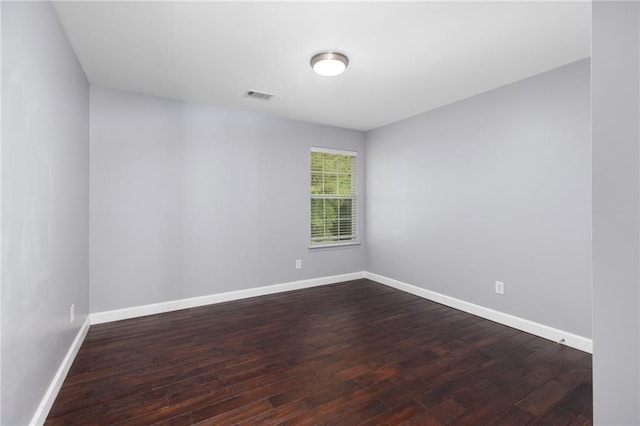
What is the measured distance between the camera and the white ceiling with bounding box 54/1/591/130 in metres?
1.93

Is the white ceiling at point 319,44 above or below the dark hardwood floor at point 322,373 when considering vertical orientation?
above

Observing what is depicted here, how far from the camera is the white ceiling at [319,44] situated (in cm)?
193

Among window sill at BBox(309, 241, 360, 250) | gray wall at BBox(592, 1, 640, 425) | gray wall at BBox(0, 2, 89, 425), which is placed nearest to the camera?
gray wall at BBox(592, 1, 640, 425)

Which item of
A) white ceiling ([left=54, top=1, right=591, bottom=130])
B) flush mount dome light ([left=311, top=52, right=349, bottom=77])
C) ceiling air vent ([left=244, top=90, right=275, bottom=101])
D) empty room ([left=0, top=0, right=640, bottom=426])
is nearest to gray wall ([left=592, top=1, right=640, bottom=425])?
empty room ([left=0, top=0, right=640, bottom=426])

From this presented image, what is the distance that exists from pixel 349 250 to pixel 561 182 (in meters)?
2.87

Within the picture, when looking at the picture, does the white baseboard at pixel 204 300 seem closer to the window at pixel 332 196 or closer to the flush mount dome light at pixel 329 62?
the window at pixel 332 196

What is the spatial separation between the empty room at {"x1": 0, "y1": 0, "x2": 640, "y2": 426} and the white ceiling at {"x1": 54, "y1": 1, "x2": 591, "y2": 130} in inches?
0.9

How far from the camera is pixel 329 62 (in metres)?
2.46

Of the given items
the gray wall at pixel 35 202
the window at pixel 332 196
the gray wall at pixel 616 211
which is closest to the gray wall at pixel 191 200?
the window at pixel 332 196

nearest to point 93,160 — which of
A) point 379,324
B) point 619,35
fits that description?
point 379,324

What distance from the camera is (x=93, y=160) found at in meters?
3.04

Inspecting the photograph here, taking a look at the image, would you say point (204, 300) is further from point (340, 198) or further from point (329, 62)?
point (329, 62)

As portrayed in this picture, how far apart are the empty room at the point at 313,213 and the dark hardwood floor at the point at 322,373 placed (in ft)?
0.06

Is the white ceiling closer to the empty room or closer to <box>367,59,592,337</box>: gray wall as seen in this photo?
the empty room
